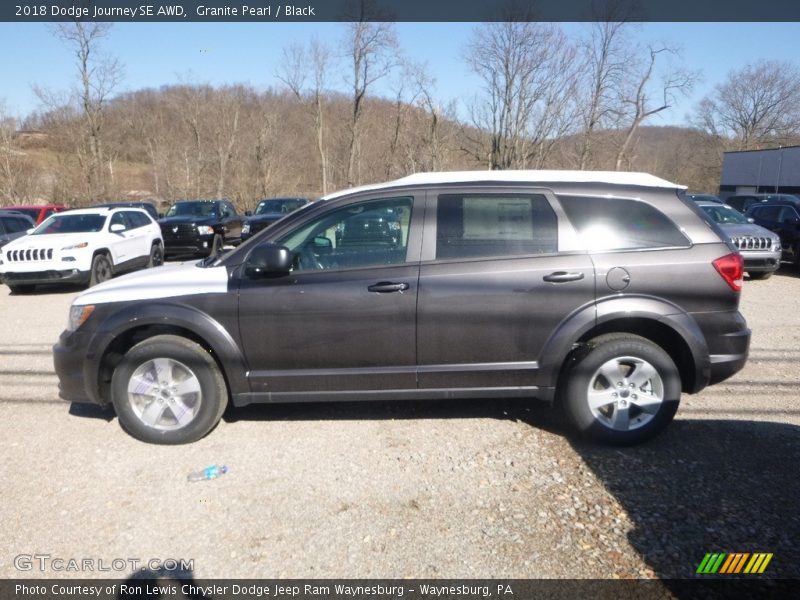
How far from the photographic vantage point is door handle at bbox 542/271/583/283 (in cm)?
382

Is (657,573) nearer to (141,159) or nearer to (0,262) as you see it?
(0,262)

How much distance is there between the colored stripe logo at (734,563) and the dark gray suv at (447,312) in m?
1.19

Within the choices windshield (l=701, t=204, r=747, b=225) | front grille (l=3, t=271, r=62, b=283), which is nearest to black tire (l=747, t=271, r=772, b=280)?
windshield (l=701, t=204, r=747, b=225)

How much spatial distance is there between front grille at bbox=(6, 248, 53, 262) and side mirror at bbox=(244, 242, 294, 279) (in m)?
8.95

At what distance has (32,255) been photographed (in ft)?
35.1

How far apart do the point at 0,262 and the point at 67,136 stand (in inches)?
1303

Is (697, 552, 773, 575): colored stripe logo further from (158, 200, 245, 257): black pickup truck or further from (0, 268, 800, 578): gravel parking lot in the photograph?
(158, 200, 245, 257): black pickup truck

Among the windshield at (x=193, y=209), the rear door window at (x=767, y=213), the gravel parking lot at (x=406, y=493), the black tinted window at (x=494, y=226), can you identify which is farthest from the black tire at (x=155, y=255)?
the rear door window at (x=767, y=213)

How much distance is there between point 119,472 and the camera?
145 inches

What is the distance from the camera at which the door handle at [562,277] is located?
12.5 ft

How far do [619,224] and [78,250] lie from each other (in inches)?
416

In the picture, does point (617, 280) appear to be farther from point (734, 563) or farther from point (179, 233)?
point (179, 233)

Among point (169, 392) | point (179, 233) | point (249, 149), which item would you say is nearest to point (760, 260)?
point (169, 392)

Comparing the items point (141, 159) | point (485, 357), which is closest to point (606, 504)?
point (485, 357)
